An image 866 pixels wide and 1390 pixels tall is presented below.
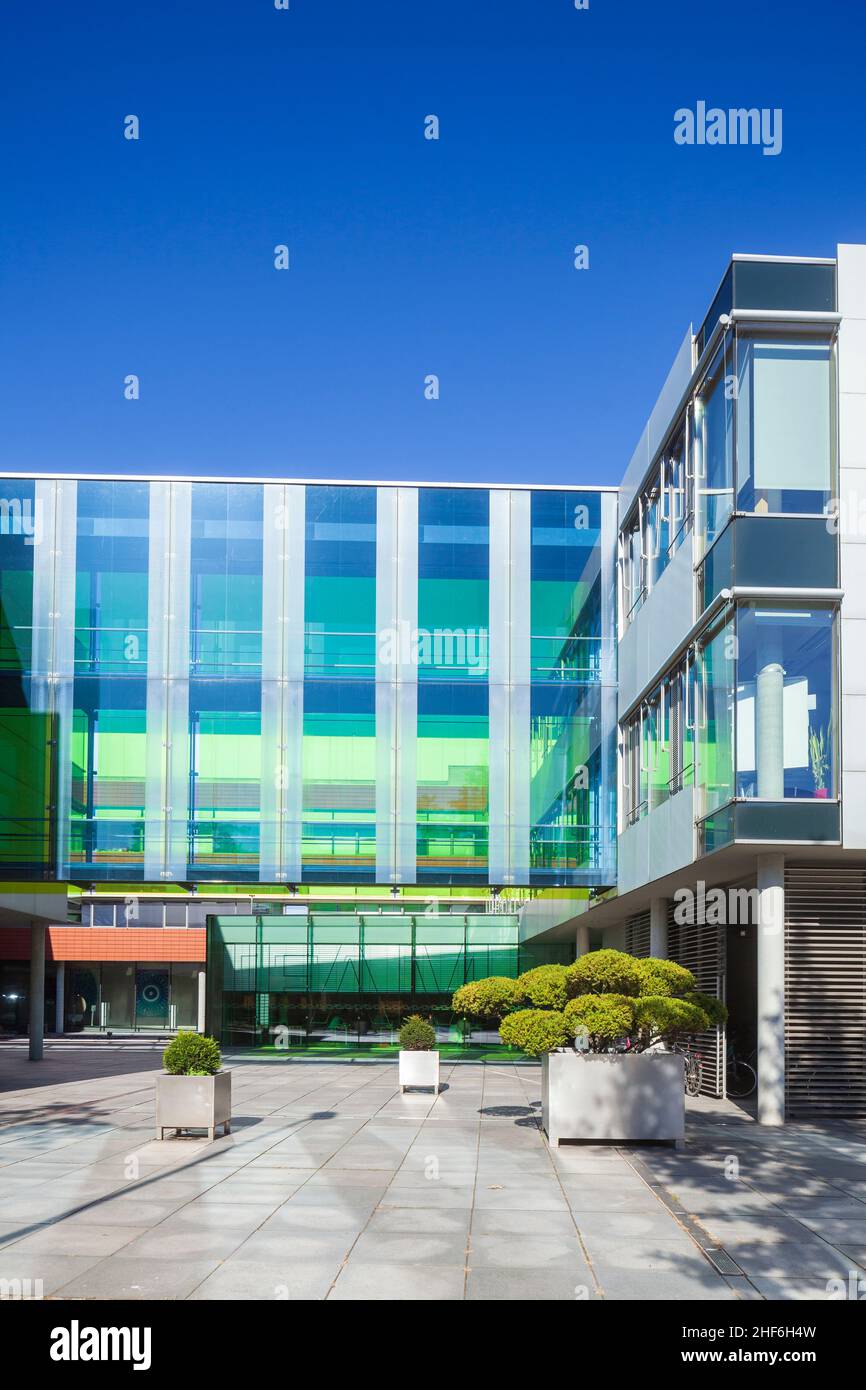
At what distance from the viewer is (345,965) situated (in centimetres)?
3728

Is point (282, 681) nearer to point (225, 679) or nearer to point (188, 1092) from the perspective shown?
point (225, 679)

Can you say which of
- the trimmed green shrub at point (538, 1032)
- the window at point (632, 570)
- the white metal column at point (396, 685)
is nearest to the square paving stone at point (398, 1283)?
the trimmed green shrub at point (538, 1032)

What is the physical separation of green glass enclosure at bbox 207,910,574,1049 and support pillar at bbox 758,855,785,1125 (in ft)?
58.2

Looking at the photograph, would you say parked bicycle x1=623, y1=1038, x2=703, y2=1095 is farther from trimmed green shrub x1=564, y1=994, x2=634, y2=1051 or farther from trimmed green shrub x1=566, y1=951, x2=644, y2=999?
trimmed green shrub x1=564, y1=994, x2=634, y2=1051

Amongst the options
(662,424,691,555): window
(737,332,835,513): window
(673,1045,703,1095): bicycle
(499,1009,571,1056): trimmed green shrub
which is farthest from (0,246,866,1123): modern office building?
(499,1009,571,1056): trimmed green shrub

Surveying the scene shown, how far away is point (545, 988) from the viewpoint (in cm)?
1820

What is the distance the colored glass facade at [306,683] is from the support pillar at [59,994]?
92.1 feet

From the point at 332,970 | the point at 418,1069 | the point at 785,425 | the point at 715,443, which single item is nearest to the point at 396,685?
the point at 418,1069

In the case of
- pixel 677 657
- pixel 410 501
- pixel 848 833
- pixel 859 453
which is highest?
pixel 410 501

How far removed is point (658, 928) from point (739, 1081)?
418 cm

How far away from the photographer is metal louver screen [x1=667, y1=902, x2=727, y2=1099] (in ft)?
76.4

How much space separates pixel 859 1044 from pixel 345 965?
62.6ft
